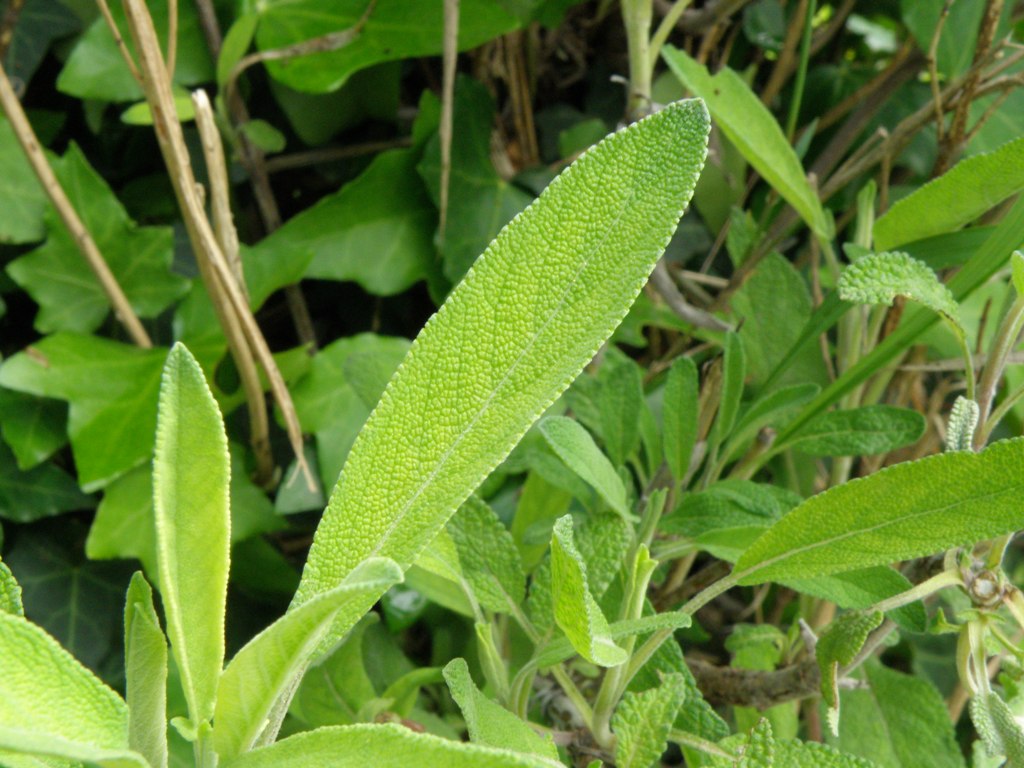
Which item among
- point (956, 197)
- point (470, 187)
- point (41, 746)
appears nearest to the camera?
point (41, 746)

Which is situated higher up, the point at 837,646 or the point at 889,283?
the point at 889,283

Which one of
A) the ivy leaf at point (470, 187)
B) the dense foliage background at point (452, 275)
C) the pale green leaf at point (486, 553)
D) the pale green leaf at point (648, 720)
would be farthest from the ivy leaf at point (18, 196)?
the pale green leaf at point (648, 720)

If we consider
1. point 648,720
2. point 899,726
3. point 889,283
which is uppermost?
point 889,283

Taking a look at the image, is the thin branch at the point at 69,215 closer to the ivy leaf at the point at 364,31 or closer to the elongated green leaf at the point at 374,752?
the ivy leaf at the point at 364,31

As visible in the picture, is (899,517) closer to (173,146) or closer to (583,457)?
(583,457)

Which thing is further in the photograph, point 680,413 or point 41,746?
point 680,413

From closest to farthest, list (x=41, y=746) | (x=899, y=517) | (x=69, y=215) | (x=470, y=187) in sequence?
(x=41, y=746), (x=899, y=517), (x=69, y=215), (x=470, y=187)

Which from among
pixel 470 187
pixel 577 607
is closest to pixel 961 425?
pixel 577 607
